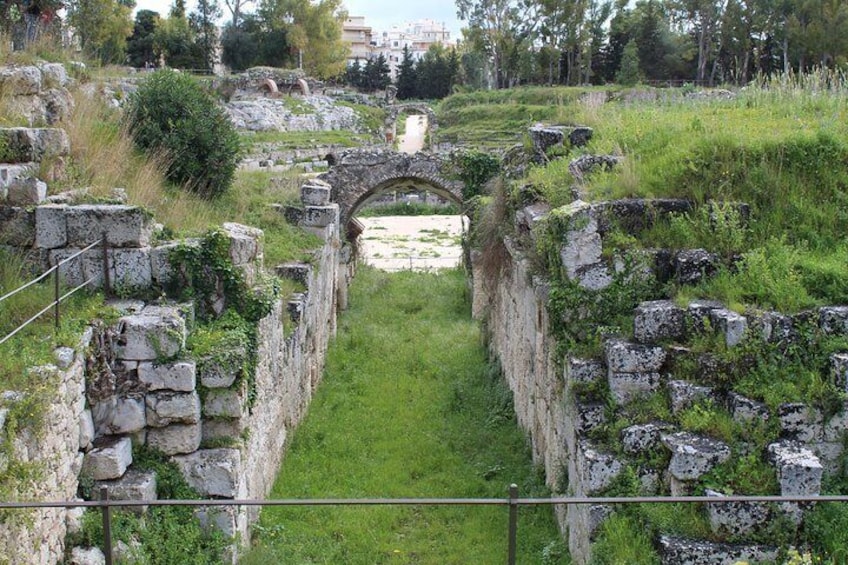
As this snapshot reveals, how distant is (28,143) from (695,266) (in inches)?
289

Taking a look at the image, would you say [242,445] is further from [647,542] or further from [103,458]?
[647,542]

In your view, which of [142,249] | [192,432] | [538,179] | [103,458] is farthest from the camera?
[538,179]

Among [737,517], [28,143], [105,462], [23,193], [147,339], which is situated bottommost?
[737,517]

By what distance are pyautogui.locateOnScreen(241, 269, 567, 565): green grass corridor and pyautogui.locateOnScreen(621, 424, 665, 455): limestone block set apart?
1699mm

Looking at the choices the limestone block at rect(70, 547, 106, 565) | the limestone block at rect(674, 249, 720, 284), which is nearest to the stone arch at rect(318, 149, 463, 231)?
the limestone block at rect(674, 249, 720, 284)

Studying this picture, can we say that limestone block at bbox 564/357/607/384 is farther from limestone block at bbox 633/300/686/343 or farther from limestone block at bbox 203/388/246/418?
limestone block at bbox 203/388/246/418

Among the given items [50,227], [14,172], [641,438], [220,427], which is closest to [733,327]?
[641,438]

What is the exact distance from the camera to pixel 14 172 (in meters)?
9.04

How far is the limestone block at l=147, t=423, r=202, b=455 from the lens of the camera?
7.97 m

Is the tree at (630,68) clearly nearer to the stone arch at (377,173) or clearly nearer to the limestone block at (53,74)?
the stone arch at (377,173)

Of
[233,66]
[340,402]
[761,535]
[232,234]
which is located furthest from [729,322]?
[233,66]

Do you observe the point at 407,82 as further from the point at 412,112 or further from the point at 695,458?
the point at 695,458

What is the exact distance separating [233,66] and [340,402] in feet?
169

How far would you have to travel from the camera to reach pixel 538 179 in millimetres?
11555
